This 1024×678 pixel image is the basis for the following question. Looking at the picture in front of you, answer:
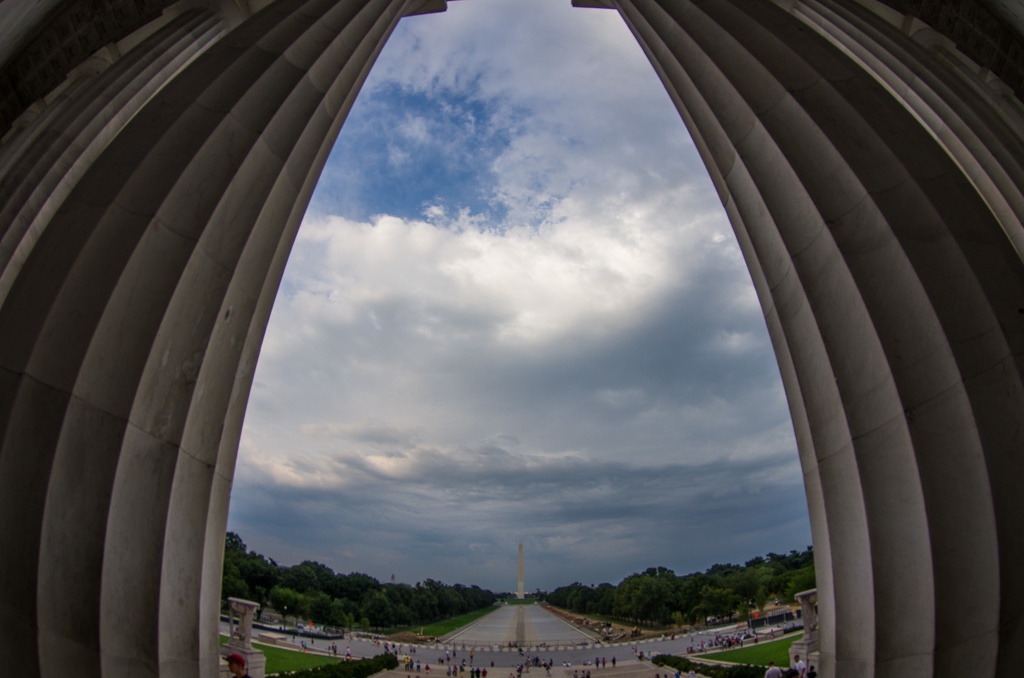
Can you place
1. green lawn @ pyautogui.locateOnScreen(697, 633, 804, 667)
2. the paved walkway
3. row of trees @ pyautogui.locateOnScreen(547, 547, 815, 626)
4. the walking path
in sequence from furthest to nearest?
row of trees @ pyautogui.locateOnScreen(547, 547, 815, 626) < the paved walkway < the walking path < green lawn @ pyautogui.locateOnScreen(697, 633, 804, 667)

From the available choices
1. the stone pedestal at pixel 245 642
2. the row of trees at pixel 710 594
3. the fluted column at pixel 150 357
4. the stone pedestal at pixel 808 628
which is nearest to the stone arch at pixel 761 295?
the fluted column at pixel 150 357

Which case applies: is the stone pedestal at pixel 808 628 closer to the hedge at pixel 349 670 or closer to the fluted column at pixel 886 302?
the fluted column at pixel 886 302

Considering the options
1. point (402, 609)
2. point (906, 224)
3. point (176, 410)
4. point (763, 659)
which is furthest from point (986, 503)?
point (402, 609)

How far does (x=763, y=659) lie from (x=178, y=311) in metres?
43.7

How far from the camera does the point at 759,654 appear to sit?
4319cm

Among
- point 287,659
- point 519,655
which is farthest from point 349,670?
point 519,655

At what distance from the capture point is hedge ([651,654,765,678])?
96.2ft

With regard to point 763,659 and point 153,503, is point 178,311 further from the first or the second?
point 763,659

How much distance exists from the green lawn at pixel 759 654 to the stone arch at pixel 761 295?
33528 millimetres

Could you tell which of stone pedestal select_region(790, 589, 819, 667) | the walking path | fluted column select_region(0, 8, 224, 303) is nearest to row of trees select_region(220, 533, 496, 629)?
the walking path

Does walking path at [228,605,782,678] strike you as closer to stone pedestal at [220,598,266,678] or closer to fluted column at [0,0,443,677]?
stone pedestal at [220,598,266,678]

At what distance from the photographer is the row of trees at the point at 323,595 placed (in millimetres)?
90438

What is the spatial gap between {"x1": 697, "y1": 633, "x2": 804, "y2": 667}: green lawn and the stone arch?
33528 millimetres

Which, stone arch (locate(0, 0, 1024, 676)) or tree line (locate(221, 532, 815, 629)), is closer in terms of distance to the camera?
stone arch (locate(0, 0, 1024, 676))
